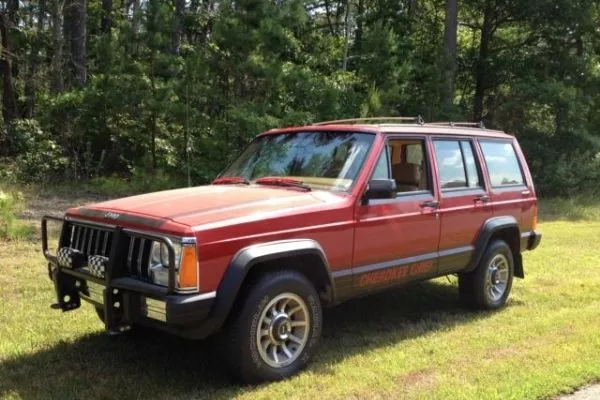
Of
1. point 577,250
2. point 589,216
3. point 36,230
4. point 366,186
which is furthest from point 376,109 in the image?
point 366,186

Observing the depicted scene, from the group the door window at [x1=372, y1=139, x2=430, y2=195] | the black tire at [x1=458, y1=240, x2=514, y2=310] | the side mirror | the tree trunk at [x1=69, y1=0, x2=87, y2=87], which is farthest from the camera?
the tree trunk at [x1=69, y1=0, x2=87, y2=87]

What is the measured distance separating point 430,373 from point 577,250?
23.1 ft

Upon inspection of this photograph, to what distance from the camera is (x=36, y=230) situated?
419 inches

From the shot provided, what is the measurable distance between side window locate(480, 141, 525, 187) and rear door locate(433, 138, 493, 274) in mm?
238

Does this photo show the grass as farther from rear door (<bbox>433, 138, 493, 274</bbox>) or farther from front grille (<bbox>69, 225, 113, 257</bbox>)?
front grille (<bbox>69, 225, 113, 257</bbox>)

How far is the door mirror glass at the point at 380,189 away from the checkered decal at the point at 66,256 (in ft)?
7.57

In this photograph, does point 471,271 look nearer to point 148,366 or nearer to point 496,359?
point 496,359

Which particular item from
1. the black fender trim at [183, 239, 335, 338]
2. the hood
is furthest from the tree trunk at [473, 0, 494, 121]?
the black fender trim at [183, 239, 335, 338]

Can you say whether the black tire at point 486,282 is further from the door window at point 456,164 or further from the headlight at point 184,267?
the headlight at point 184,267

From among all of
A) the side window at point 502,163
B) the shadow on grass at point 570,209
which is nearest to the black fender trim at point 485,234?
the side window at point 502,163

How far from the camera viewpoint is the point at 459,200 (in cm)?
643

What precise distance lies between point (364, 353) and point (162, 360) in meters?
1.65

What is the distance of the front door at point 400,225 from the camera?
542cm

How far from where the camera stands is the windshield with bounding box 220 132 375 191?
551cm
